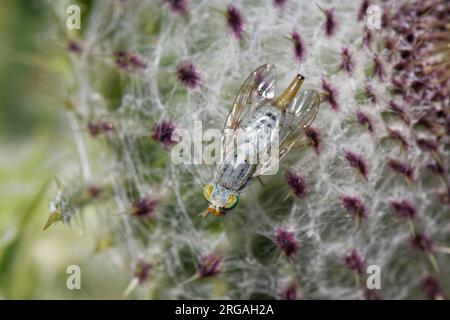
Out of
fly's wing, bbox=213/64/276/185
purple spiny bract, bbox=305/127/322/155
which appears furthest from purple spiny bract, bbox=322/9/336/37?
purple spiny bract, bbox=305/127/322/155

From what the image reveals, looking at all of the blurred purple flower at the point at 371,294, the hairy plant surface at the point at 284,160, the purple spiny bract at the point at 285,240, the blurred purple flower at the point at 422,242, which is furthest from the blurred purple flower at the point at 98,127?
the blurred purple flower at the point at 422,242

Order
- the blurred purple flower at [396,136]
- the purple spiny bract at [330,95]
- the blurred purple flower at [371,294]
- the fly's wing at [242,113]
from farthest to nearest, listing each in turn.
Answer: the blurred purple flower at [371,294] → the blurred purple flower at [396,136] → the purple spiny bract at [330,95] → the fly's wing at [242,113]

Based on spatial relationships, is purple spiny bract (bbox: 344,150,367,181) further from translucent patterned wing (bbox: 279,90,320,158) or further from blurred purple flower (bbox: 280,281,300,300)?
blurred purple flower (bbox: 280,281,300,300)

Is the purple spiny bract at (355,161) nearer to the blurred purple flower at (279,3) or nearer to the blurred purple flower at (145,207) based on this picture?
the blurred purple flower at (279,3)

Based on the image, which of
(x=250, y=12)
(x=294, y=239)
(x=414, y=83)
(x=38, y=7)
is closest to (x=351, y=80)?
(x=414, y=83)

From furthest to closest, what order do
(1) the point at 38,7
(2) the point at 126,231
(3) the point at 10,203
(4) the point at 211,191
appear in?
(1) the point at 38,7 → (3) the point at 10,203 → (2) the point at 126,231 → (4) the point at 211,191

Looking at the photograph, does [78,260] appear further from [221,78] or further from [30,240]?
[221,78]
